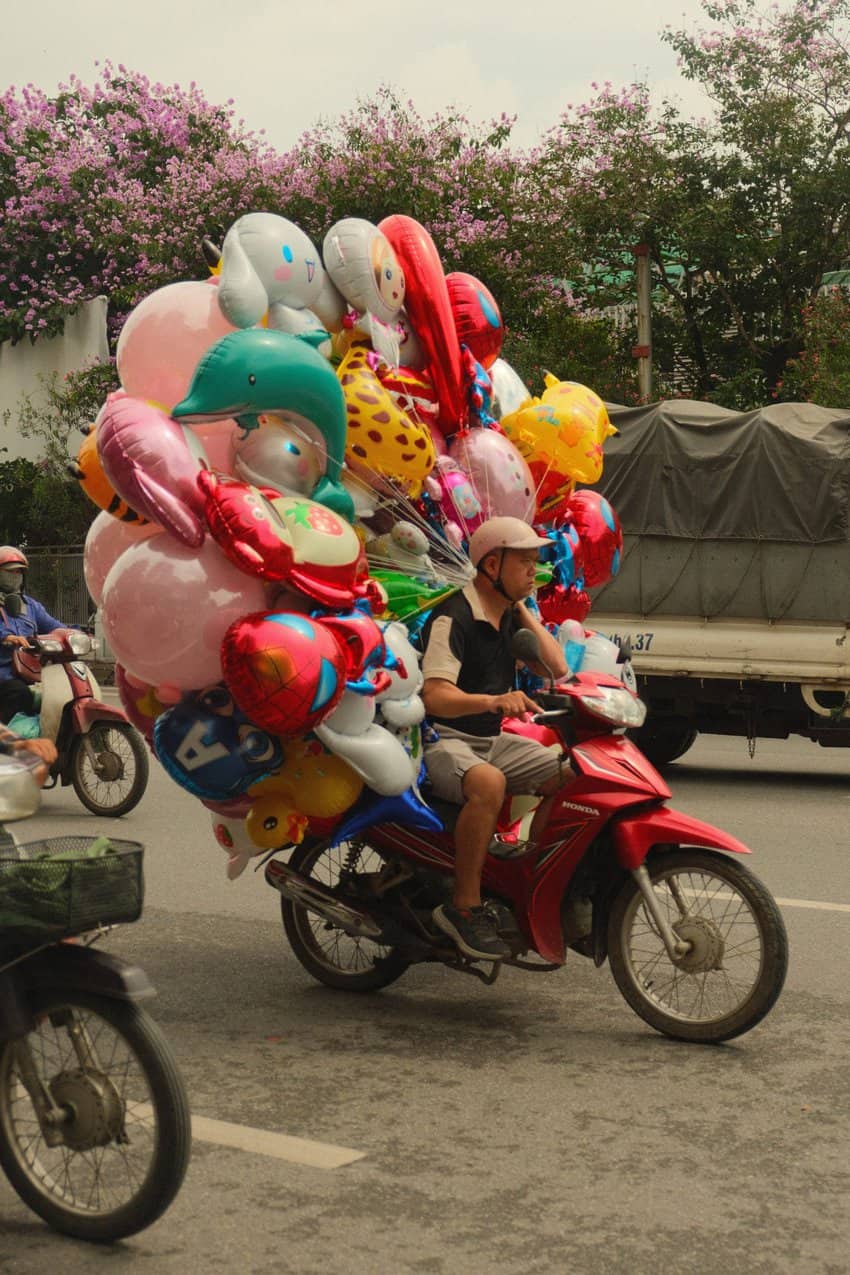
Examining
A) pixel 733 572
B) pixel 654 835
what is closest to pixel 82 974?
pixel 654 835

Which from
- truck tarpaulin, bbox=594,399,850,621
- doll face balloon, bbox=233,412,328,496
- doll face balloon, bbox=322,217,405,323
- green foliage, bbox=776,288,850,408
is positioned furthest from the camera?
green foliage, bbox=776,288,850,408

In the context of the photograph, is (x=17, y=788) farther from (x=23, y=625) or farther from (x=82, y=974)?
(x=23, y=625)

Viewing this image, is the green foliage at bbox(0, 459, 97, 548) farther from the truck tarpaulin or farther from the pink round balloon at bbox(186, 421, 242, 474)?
the pink round balloon at bbox(186, 421, 242, 474)

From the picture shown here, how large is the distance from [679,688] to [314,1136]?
836 cm

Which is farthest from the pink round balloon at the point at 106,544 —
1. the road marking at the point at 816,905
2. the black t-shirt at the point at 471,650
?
the road marking at the point at 816,905

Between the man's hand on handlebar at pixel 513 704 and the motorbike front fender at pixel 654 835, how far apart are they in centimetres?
49

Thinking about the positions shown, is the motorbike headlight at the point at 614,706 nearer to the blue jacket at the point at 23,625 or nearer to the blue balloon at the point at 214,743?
the blue balloon at the point at 214,743

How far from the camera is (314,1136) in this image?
451 centimetres

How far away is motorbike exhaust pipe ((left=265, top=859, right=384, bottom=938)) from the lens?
5805mm

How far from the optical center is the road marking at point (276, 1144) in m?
4.32

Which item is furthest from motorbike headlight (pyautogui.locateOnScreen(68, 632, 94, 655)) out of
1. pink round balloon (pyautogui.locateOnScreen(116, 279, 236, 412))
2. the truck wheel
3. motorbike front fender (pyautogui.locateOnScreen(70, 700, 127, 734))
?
pink round balloon (pyautogui.locateOnScreen(116, 279, 236, 412))

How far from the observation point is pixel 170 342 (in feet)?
18.9

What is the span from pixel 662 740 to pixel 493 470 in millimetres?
7079

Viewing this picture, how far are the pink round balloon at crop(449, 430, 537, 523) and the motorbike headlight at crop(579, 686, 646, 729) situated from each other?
1075 mm
